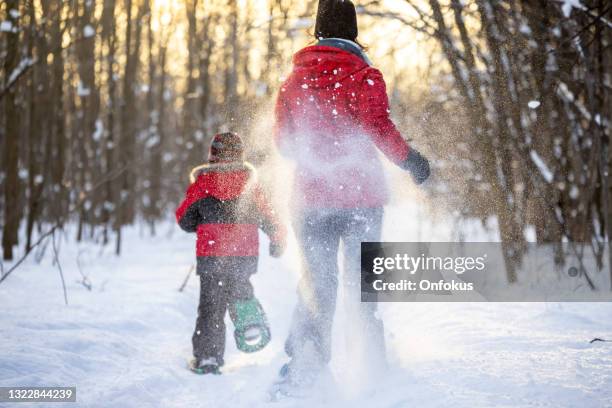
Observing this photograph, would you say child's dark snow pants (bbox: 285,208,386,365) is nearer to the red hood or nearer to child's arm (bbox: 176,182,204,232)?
the red hood

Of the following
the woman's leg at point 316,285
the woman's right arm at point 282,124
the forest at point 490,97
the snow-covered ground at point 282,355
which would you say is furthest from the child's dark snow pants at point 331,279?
the forest at point 490,97

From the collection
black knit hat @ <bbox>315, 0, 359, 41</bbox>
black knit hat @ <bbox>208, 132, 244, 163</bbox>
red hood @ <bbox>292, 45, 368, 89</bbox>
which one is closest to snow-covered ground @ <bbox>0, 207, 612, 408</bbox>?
black knit hat @ <bbox>208, 132, 244, 163</bbox>

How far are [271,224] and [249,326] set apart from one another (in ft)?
2.34

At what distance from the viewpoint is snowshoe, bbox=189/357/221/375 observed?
3113 millimetres

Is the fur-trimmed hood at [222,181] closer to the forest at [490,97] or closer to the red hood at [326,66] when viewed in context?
the forest at [490,97]

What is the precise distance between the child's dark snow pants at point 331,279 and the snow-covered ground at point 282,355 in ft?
0.76

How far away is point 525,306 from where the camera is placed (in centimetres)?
388

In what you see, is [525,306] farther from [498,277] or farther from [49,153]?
[49,153]

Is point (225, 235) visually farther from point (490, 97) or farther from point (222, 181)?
point (490, 97)

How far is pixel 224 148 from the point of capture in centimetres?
327

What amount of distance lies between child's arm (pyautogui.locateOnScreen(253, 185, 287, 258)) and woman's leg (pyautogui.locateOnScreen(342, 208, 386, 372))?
721 millimetres

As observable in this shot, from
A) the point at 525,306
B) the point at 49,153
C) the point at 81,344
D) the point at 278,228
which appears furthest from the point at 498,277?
the point at 49,153

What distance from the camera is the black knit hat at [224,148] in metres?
3.27

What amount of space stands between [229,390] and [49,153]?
5961 millimetres
